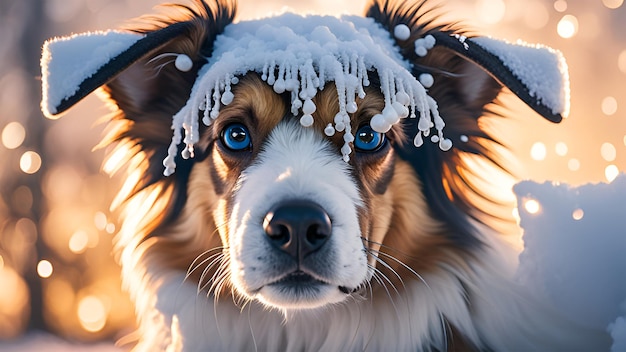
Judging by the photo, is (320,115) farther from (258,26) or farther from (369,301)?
(369,301)

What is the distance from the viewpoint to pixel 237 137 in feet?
7.85

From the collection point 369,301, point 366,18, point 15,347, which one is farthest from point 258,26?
Answer: point 15,347

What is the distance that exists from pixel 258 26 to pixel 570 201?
1426 millimetres

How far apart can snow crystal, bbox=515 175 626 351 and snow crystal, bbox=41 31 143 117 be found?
164cm

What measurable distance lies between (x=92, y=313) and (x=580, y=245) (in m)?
3.67

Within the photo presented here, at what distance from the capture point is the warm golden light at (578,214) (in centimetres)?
241

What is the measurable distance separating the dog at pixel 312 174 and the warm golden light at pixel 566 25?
709 millimetres

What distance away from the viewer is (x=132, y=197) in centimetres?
288

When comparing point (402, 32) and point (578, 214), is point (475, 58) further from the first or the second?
point (578, 214)

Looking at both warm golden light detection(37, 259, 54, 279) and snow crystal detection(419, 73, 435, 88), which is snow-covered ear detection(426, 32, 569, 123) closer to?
snow crystal detection(419, 73, 435, 88)

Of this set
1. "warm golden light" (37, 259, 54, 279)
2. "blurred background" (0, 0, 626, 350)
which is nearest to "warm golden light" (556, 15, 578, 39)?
"blurred background" (0, 0, 626, 350)

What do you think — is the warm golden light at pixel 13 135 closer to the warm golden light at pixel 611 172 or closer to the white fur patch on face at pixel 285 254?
the white fur patch on face at pixel 285 254

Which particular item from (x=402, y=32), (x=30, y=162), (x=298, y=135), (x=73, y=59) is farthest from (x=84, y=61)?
(x=30, y=162)

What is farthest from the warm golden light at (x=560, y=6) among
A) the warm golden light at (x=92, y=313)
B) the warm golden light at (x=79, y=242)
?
the warm golden light at (x=92, y=313)
